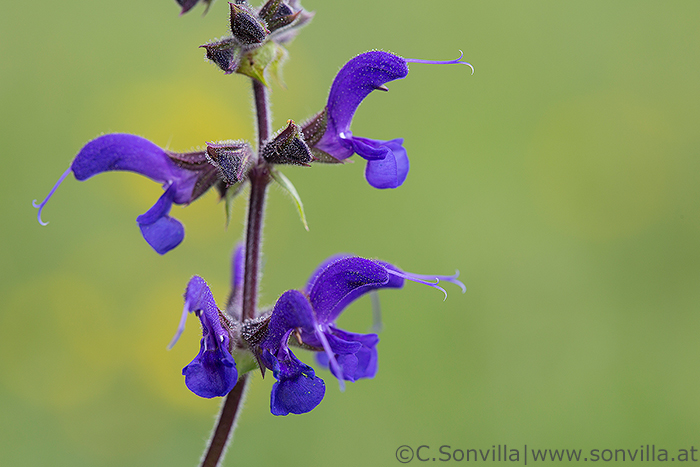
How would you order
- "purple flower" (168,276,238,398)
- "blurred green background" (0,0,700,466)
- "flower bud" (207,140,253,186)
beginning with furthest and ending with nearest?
"blurred green background" (0,0,700,466), "flower bud" (207,140,253,186), "purple flower" (168,276,238,398)

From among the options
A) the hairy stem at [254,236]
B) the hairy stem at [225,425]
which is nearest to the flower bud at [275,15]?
the hairy stem at [254,236]

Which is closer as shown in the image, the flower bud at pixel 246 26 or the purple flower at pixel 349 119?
the flower bud at pixel 246 26

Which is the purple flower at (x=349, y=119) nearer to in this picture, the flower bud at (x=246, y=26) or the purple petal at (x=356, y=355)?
the flower bud at (x=246, y=26)

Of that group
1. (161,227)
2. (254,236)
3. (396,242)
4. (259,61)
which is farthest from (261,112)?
(396,242)

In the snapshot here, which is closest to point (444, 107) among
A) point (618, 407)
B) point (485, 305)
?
point (485, 305)

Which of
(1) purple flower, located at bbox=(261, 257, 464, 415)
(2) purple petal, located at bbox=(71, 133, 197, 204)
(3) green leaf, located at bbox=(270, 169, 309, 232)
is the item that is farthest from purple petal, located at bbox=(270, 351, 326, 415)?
(2) purple petal, located at bbox=(71, 133, 197, 204)

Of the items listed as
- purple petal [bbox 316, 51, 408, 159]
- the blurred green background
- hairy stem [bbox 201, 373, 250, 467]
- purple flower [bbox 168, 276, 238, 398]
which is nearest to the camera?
purple flower [bbox 168, 276, 238, 398]

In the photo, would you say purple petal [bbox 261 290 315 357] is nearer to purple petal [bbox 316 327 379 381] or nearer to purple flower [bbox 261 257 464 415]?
purple flower [bbox 261 257 464 415]
